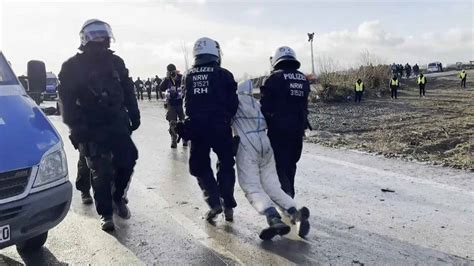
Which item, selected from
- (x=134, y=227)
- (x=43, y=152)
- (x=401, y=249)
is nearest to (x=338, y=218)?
(x=401, y=249)

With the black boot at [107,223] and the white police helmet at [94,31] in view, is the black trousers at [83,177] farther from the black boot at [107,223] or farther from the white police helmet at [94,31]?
the white police helmet at [94,31]

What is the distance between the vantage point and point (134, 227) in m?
5.18

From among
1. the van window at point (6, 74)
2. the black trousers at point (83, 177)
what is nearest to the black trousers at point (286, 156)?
the black trousers at point (83, 177)

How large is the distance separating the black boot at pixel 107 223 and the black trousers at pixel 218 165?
0.99 metres

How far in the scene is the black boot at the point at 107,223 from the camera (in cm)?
503

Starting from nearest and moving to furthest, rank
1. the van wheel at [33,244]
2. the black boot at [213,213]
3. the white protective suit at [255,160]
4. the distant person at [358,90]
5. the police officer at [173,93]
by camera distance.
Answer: the van wheel at [33,244], the white protective suit at [255,160], the black boot at [213,213], the police officer at [173,93], the distant person at [358,90]

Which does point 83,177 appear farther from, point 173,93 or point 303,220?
point 173,93

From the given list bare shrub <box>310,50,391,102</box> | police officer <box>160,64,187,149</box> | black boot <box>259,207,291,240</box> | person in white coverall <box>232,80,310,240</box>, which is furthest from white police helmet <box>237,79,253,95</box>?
bare shrub <box>310,50,391,102</box>

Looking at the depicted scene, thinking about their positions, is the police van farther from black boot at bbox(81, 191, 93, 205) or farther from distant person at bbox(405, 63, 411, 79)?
distant person at bbox(405, 63, 411, 79)

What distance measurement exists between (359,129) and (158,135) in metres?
5.75

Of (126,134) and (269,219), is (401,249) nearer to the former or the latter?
(269,219)

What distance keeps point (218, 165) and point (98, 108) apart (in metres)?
1.37

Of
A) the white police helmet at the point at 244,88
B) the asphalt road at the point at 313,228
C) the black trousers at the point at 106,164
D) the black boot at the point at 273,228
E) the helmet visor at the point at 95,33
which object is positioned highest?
the helmet visor at the point at 95,33

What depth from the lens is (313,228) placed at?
507 cm
